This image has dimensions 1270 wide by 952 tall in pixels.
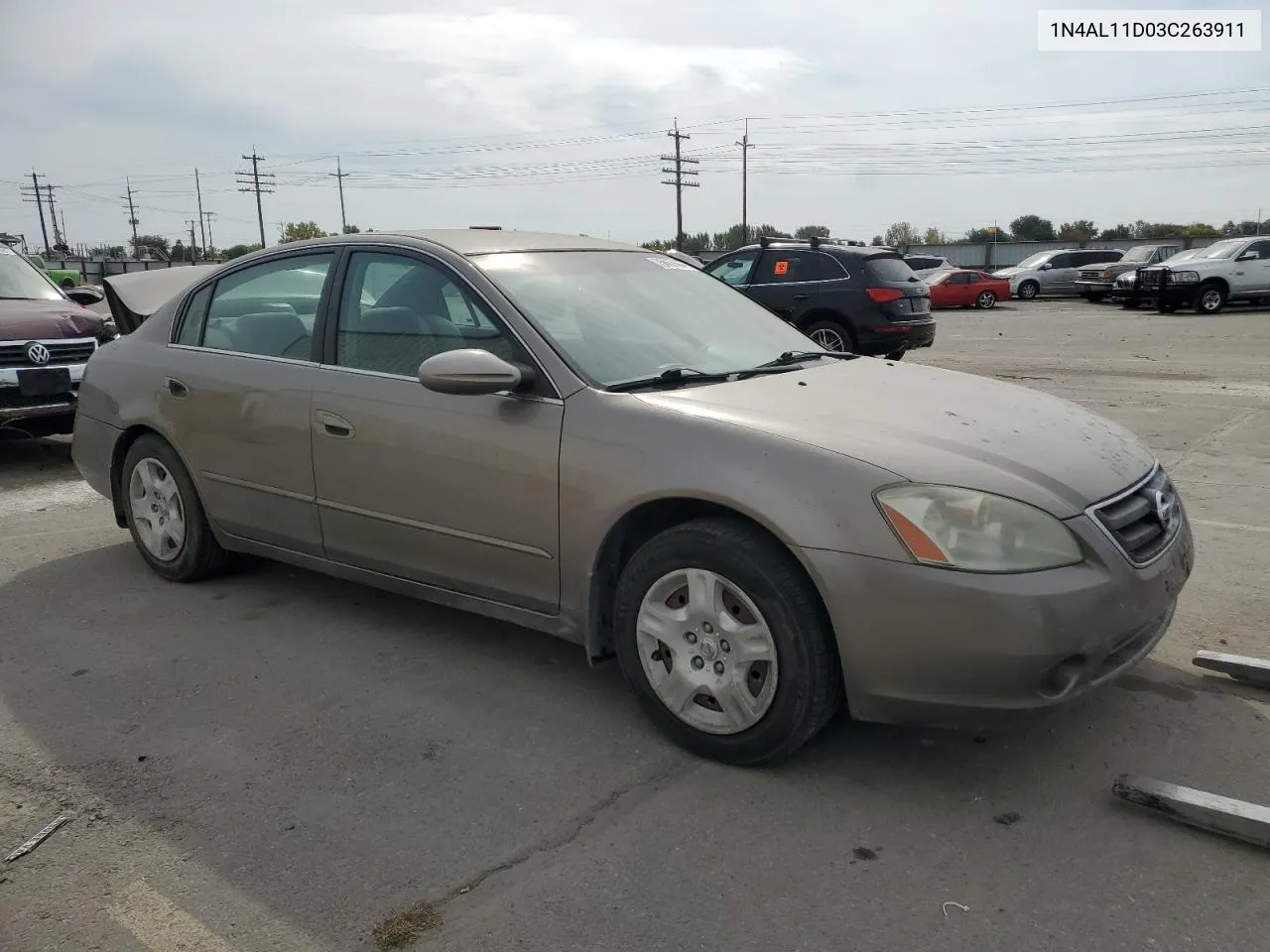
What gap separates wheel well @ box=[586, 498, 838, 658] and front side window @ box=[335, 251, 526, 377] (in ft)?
2.48

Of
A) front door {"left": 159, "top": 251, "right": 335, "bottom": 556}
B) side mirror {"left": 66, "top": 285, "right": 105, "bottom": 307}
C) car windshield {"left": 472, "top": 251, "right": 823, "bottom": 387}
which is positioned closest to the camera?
car windshield {"left": 472, "top": 251, "right": 823, "bottom": 387}

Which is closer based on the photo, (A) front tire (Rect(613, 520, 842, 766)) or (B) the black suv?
(A) front tire (Rect(613, 520, 842, 766))

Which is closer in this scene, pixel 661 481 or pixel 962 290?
pixel 661 481

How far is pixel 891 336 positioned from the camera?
41.6ft

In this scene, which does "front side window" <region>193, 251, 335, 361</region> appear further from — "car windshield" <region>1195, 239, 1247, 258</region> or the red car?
the red car

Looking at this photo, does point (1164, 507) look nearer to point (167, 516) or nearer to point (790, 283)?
point (167, 516)

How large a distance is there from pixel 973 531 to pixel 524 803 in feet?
4.76

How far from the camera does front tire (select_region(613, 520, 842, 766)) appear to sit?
2900 millimetres

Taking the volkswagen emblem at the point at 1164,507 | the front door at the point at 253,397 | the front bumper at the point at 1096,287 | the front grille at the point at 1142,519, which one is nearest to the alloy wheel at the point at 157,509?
the front door at the point at 253,397

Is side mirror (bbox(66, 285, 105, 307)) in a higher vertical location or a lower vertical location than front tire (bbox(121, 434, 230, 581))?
higher

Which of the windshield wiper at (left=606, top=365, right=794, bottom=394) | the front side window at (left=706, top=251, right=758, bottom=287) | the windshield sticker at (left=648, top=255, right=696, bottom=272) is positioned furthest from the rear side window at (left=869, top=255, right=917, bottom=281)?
the windshield wiper at (left=606, top=365, right=794, bottom=394)

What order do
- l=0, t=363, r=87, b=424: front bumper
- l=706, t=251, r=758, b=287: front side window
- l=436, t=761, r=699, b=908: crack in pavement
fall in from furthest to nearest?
l=706, t=251, r=758, b=287: front side window
l=0, t=363, r=87, b=424: front bumper
l=436, t=761, r=699, b=908: crack in pavement

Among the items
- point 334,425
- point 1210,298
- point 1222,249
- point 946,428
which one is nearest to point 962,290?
point 1222,249

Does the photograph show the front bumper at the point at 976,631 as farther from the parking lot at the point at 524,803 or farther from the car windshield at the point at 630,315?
the car windshield at the point at 630,315
